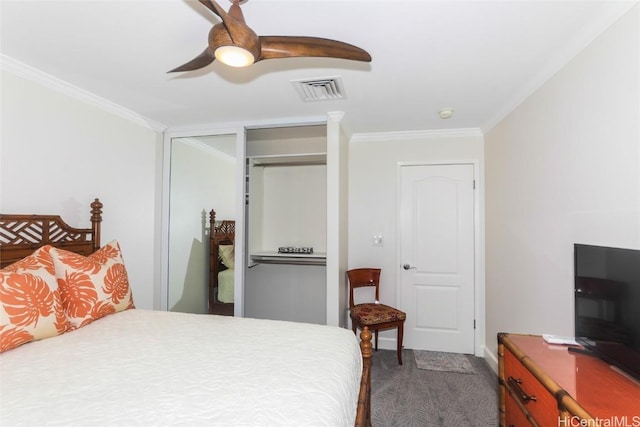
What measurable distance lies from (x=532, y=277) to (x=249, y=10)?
8.18 feet

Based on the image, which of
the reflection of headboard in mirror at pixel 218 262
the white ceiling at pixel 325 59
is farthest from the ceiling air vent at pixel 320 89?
the reflection of headboard in mirror at pixel 218 262

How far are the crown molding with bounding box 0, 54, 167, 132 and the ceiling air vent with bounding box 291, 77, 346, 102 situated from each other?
1.69m

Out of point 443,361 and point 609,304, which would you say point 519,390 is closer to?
point 609,304

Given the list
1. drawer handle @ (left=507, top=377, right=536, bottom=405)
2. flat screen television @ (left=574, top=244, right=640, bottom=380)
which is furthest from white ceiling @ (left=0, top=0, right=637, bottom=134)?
drawer handle @ (left=507, top=377, right=536, bottom=405)

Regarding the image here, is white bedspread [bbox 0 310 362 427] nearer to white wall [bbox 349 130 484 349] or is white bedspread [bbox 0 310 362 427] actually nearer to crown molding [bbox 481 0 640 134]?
white wall [bbox 349 130 484 349]

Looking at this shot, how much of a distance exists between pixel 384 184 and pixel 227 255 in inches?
75.0

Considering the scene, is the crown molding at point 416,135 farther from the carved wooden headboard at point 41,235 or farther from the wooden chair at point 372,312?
the carved wooden headboard at point 41,235

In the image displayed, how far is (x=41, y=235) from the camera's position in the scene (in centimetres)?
201

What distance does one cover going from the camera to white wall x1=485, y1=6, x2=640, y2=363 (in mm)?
1297

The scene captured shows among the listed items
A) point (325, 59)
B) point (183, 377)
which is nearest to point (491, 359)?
point (183, 377)

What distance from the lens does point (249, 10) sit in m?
1.40

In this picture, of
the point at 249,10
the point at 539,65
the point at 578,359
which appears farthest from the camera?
the point at 539,65

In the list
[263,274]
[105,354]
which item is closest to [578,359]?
[105,354]

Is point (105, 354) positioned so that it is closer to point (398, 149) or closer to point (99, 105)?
point (99, 105)
